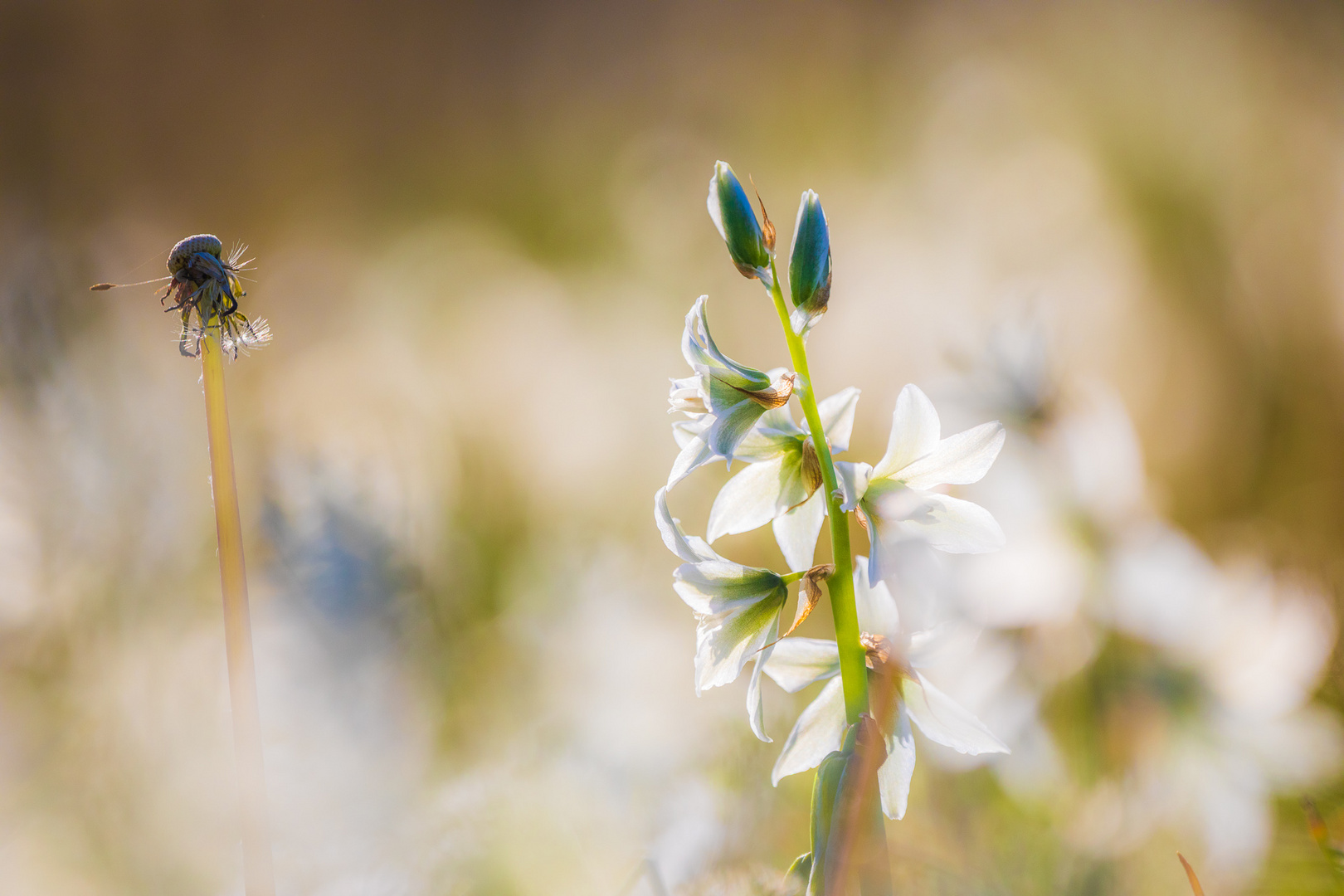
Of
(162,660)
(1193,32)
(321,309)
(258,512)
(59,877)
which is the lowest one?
(59,877)

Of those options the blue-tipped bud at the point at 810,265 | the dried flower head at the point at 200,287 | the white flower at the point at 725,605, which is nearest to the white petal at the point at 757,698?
the white flower at the point at 725,605

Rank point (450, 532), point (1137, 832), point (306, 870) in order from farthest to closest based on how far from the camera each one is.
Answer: point (450, 532)
point (306, 870)
point (1137, 832)

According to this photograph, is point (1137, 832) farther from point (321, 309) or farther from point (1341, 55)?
point (321, 309)

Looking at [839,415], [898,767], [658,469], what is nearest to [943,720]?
[898,767]

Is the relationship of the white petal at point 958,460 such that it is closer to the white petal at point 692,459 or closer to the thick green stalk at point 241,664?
the white petal at point 692,459

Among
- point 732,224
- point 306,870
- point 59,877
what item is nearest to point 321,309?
point 59,877

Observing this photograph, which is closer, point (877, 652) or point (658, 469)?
point (877, 652)

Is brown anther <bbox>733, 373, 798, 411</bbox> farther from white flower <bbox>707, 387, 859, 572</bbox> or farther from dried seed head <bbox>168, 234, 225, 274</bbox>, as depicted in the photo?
dried seed head <bbox>168, 234, 225, 274</bbox>

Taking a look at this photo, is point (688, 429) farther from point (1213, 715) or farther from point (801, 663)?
point (1213, 715)
